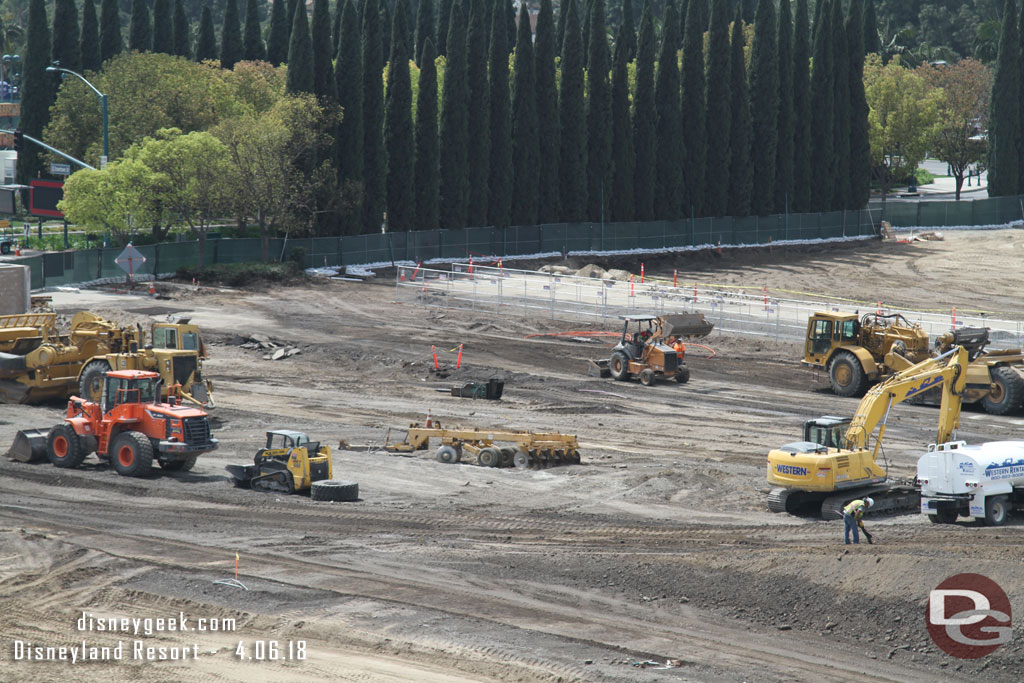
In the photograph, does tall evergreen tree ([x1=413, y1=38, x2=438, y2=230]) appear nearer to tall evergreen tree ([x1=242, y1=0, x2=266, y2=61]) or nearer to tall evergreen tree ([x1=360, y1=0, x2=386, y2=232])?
tall evergreen tree ([x1=360, y1=0, x2=386, y2=232])

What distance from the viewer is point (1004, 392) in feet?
117

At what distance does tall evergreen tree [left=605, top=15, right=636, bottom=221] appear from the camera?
249ft

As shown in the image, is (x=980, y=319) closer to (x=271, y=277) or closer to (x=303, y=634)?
(x=271, y=277)

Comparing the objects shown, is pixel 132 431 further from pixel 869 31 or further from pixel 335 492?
pixel 869 31

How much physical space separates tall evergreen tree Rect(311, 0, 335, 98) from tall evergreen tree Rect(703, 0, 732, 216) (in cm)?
2575

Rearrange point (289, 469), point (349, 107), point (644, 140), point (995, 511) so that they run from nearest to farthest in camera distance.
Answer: point (995, 511), point (289, 469), point (349, 107), point (644, 140)

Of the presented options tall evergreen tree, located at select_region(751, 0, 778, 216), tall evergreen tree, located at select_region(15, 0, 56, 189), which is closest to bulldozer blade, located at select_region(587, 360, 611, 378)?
tall evergreen tree, located at select_region(751, 0, 778, 216)

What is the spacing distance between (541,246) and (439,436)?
4400 centimetres

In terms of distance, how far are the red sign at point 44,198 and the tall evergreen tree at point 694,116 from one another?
37681 millimetres

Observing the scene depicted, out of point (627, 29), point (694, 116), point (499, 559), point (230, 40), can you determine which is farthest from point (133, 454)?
point (230, 40)

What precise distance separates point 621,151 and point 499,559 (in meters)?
57.1

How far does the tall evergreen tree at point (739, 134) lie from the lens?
7981 centimetres

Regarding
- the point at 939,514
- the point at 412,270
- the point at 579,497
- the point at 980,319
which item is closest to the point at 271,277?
the point at 412,270

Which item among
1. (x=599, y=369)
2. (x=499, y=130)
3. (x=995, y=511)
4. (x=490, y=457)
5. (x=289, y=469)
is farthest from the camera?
(x=499, y=130)
